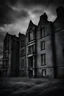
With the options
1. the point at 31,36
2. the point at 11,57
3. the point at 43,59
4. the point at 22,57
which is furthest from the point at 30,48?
the point at 11,57

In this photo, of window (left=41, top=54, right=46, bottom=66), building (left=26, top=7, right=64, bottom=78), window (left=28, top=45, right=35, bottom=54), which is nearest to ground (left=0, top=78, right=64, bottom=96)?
building (left=26, top=7, right=64, bottom=78)

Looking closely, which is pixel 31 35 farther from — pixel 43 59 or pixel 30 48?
pixel 43 59

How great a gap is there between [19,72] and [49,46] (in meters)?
15.5

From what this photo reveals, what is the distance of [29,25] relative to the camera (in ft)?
113

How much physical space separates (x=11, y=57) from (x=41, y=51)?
1476 cm

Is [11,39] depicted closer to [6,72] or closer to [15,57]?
[15,57]

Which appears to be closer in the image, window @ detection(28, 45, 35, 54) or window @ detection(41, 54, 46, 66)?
window @ detection(41, 54, 46, 66)

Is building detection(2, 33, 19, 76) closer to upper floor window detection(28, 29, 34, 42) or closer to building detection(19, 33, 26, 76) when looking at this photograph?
building detection(19, 33, 26, 76)

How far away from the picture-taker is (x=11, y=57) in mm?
39625

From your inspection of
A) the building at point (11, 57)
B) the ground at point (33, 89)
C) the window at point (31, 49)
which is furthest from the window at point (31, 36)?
the ground at point (33, 89)

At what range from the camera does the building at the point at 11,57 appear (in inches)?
1532

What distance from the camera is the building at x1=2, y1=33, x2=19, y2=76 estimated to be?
38906 millimetres

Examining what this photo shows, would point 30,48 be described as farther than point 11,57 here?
No

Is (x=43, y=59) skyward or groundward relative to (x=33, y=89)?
skyward
